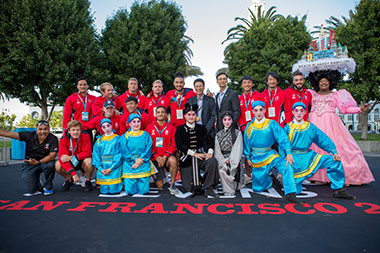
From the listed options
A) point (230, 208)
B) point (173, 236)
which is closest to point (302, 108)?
point (230, 208)

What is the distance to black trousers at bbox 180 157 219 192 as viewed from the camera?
4539mm

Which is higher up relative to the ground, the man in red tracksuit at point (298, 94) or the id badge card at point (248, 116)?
the man in red tracksuit at point (298, 94)

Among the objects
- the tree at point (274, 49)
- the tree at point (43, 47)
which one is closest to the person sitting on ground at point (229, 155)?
the tree at point (43, 47)

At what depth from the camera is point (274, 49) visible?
1595 cm

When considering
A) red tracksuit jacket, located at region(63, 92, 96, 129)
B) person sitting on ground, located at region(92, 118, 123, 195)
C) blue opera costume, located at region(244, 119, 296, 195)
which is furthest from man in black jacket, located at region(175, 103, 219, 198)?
red tracksuit jacket, located at region(63, 92, 96, 129)

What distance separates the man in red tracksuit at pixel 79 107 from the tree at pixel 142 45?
9336mm

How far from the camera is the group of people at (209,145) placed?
14.6ft

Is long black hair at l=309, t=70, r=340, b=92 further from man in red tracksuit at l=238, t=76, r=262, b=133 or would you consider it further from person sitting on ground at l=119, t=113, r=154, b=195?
person sitting on ground at l=119, t=113, r=154, b=195

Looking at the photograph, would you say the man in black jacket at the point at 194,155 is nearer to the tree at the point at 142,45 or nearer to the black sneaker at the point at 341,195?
the black sneaker at the point at 341,195

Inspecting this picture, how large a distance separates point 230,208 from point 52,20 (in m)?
12.2

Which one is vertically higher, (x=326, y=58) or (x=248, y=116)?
(x=326, y=58)

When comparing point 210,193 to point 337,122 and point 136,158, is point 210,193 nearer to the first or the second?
point 136,158

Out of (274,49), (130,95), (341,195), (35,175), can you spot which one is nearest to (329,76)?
(341,195)

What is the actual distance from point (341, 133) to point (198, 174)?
3.03 meters
